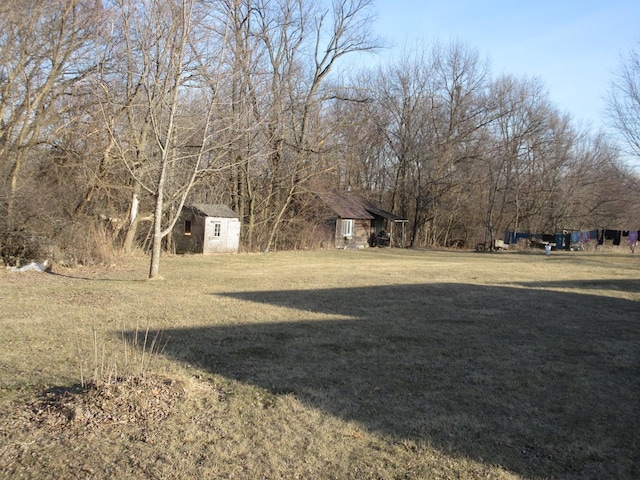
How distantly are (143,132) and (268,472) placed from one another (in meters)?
16.6

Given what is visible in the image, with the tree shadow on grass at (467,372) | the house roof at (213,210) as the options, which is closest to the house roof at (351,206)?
the house roof at (213,210)

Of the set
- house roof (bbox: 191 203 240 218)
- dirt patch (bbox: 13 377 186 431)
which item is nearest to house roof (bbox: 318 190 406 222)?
house roof (bbox: 191 203 240 218)

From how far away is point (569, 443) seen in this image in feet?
12.8

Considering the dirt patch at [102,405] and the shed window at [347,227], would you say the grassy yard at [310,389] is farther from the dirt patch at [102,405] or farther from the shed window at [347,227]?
the shed window at [347,227]

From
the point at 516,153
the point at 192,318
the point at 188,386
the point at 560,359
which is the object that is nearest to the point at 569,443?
the point at 560,359

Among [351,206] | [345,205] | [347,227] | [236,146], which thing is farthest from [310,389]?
[351,206]

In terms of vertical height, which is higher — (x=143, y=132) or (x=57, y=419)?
(x=143, y=132)

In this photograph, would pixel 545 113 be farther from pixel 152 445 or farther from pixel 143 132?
pixel 152 445

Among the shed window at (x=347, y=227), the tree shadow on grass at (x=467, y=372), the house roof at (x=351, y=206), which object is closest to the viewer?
the tree shadow on grass at (x=467, y=372)

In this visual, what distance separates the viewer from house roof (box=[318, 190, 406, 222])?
33706mm

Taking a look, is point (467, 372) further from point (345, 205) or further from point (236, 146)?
point (345, 205)

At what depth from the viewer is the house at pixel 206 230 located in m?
24.0

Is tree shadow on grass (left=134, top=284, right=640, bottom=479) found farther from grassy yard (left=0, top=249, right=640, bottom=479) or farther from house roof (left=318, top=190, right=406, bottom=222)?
house roof (left=318, top=190, right=406, bottom=222)

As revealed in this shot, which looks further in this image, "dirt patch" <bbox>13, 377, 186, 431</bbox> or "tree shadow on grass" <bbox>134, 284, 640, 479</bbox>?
"tree shadow on grass" <bbox>134, 284, 640, 479</bbox>
